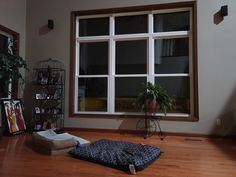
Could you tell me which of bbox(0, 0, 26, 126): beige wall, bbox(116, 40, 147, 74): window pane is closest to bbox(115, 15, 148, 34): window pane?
bbox(116, 40, 147, 74): window pane

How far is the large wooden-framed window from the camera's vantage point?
15.8 feet

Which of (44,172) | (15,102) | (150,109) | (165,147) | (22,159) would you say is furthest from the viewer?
(15,102)

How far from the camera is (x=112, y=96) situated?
512cm

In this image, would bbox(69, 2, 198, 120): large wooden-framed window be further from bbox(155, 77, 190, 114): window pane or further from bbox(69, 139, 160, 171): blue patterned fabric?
bbox(69, 139, 160, 171): blue patterned fabric

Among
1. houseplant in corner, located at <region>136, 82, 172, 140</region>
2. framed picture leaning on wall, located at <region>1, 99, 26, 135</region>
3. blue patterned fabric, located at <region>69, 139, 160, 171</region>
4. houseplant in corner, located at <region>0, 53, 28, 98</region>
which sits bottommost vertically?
blue patterned fabric, located at <region>69, 139, 160, 171</region>

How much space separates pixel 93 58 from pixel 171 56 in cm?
181

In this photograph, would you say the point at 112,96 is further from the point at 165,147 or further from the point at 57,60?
the point at 165,147

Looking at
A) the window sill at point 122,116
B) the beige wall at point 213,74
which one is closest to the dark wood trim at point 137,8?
the beige wall at point 213,74

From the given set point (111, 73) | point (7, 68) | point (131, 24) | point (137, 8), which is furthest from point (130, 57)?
point (7, 68)

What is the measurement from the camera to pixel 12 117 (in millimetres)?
4691

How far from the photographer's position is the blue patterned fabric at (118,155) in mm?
2583

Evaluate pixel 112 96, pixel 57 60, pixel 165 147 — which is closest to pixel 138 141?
pixel 165 147

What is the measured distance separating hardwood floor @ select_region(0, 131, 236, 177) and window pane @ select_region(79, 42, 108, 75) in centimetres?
213

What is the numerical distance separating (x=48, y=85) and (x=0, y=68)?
43.9 inches
